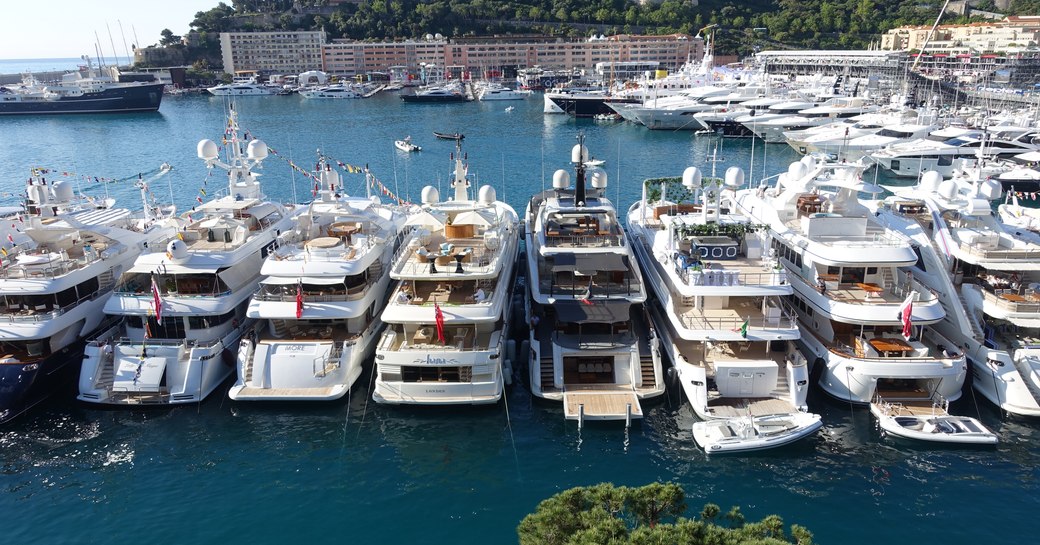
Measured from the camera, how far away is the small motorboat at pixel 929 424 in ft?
69.6

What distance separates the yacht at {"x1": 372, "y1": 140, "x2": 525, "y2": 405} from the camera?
2341cm

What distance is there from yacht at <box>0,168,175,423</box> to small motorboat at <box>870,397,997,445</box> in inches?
1116

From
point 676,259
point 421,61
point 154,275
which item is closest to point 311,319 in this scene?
point 154,275

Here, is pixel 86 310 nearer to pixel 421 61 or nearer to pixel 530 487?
pixel 530 487

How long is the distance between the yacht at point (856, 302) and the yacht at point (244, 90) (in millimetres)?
160944

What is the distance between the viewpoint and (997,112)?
92.9 m

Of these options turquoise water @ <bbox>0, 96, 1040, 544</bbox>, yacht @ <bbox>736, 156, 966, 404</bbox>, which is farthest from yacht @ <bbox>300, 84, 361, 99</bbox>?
yacht @ <bbox>736, 156, 966, 404</bbox>

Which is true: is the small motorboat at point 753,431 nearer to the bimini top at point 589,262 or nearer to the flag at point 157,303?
the bimini top at point 589,262

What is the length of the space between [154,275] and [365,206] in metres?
10.1

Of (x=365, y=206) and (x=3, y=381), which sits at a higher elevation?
(x=365, y=206)

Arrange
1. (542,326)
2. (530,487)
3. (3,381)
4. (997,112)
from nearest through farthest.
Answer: (530,487) → (3,381) → (542,326) → (997,112)

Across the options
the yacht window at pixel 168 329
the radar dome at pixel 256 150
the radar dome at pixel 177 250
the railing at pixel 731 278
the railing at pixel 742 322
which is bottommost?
the yacht window at pixel 168 329

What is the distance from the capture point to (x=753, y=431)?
70.2 feet

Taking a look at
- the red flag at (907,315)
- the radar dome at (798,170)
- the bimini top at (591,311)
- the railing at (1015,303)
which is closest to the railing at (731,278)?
the bimini top at (591,311)
